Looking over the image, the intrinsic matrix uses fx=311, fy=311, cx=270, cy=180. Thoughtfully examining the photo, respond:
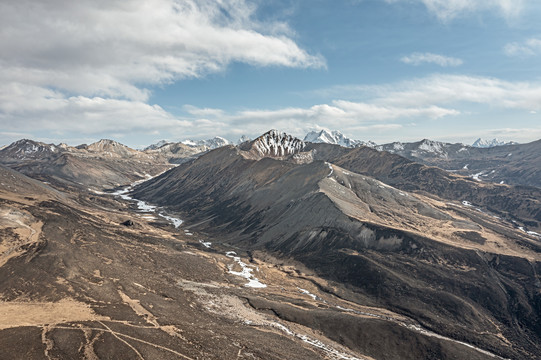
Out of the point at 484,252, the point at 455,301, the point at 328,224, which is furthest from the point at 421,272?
the point at 328,224

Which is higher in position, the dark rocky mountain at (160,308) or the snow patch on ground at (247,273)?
the dark rocky mountain at (160,308)

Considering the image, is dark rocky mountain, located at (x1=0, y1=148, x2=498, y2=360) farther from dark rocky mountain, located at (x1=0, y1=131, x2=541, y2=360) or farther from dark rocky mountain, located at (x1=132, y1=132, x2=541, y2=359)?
dark rocky mountain, located at (x1=132, y1=132, x2=541, y2=359)

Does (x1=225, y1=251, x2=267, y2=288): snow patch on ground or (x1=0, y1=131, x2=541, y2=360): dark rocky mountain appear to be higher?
(x1=0, y1=131, x2=541, y2=360): dark rocky mountain

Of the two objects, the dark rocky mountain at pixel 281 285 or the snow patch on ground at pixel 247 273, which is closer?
the dark rocky mountain at pixel 281 285

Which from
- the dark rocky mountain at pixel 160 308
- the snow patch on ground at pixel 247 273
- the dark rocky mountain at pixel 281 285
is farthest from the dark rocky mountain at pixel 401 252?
the snow patch on ground at pixel 247 273

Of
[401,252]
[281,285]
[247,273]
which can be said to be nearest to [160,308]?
[281,285]

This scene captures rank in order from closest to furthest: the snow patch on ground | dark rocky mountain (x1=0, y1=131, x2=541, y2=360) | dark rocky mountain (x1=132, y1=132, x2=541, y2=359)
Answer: dark rocky mountain (x1=0, y1=131, x2=541, y2=360) → dark rocky mountain (x1=132, y1=132, x2=541, y2=359) → the snow patch on ground

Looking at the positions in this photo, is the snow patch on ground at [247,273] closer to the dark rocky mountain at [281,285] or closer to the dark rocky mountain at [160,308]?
the dark rocky mountain at [160,308]

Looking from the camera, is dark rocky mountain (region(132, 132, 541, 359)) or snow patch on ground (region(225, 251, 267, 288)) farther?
snow patch on ground (region(225, 251, 267, 288))

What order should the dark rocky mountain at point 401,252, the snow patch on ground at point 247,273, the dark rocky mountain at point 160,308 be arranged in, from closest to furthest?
the dark rocky mountain at point 160,308, the dark rocky mountain at point 401,252, the snow patch on ground at point 247,273

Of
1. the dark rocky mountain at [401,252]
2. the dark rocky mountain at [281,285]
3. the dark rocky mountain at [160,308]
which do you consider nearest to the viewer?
the dark rocky mountain at [160,308]

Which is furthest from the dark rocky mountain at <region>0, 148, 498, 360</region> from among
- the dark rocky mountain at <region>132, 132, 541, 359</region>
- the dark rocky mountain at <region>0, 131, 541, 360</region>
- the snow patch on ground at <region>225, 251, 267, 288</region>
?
the dark rocky mountain at <region>132, 132, 541, 359</region>

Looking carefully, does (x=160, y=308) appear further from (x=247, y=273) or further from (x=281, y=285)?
(x=247, y=273)
